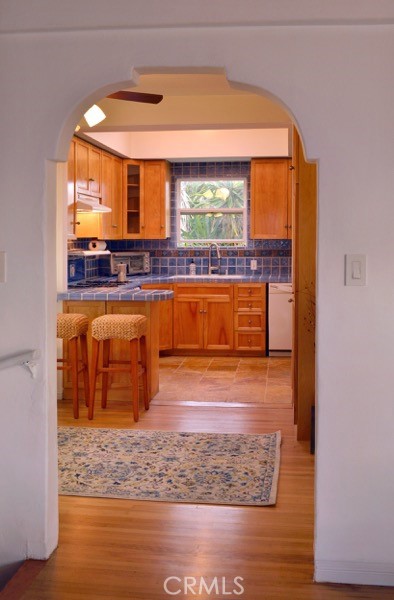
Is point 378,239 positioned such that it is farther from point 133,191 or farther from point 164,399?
point 133,191

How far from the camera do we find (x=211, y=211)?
884 cm

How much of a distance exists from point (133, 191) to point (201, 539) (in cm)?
577

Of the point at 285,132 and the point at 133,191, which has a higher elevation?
the point at 285,132

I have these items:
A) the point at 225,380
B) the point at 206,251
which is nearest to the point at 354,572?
the point at 225,380

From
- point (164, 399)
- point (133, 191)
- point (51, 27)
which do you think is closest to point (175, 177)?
point (133, 191)

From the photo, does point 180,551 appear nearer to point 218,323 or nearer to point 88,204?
point 88,204

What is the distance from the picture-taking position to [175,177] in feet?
29.0

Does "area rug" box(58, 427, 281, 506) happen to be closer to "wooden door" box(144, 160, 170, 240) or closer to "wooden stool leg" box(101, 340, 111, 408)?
"wooden stool leg" box(101, 340, 111, 408)

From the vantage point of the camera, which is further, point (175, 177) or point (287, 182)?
point (175, 177)

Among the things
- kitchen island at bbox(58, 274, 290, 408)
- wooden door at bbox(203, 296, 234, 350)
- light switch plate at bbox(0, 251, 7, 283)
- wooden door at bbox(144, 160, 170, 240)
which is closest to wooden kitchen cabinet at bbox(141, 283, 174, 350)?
kitchen island at bbox(58, 274, 290, 408)

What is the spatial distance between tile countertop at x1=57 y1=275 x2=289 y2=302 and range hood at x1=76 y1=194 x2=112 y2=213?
0.72 metres

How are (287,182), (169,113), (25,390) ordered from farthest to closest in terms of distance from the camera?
(287,182), (169,113), (25,390)

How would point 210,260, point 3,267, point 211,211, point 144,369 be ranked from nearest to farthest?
point 3,267 < point 144,369 < point 210,260 < point 211,211

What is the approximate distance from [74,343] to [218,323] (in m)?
3.02
